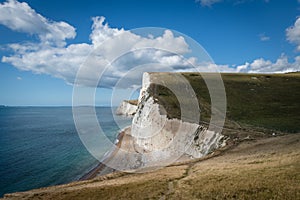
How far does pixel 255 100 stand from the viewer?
8156 cm

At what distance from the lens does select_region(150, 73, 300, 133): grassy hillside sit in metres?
60.3

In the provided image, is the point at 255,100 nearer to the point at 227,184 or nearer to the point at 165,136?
the point at 165,136

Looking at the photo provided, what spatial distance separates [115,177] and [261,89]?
79253 mm

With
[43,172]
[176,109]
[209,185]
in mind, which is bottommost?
[43,172]

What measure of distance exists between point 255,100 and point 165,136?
38.5 m

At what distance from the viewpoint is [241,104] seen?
254 ft

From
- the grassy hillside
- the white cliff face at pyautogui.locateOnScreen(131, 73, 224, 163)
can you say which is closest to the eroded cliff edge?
the white cliff face at pyautogui.locateOnScreen(131, 73, 224, 163)

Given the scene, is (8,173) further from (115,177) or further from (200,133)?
(200,133)

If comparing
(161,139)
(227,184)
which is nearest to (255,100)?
(161,139)

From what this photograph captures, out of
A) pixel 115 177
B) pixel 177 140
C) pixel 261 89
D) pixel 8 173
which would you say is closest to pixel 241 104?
pixel 261 89

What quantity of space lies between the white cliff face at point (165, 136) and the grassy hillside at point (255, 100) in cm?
337

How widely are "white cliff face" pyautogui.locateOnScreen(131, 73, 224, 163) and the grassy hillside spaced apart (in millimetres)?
3366

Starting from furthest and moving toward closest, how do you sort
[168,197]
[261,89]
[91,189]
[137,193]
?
1. [261,89]
2. [91,189]
3. [137,193]
4. [168,197]

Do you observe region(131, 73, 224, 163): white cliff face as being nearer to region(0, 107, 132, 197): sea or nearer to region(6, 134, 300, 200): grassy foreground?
region(0, 107, 132, 197): sea
